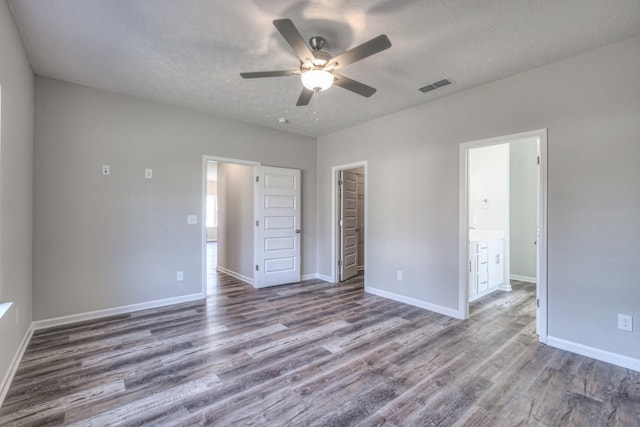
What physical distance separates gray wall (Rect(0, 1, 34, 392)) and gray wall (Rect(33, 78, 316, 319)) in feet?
0.64

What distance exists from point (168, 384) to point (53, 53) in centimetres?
319

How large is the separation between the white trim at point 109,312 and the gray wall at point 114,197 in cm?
5

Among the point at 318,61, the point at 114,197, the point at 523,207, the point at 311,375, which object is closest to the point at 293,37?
the point at 318,61

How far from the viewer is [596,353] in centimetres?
256

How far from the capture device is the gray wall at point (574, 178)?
7.98 ft

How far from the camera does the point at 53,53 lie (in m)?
2.73

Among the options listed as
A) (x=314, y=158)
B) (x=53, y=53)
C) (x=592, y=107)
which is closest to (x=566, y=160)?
(x=592, y=107)

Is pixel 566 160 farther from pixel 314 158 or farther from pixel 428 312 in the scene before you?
pixel 314 158

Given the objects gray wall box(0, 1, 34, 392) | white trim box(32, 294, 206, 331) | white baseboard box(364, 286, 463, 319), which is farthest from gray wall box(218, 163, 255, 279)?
gray wall box(0, 1, 34, 392)

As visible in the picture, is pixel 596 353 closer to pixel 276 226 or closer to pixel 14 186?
pixel 276 226

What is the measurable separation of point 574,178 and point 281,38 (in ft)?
9.70

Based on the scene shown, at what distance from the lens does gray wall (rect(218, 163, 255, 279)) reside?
520 centimetres

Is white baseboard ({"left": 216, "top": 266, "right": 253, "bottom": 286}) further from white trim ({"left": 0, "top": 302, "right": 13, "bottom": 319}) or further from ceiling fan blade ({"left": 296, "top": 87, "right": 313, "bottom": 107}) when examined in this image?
ceiling fan blade ({"left": 296, "top": 87, "right": 313, "bottom": 107})

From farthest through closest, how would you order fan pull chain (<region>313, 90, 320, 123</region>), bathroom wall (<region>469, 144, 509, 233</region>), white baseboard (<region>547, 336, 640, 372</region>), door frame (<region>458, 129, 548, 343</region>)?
1. bathroom wall (<region>469, 144, 509, 233</region>)
2. fan pull chain (<region>313, 90, 320, 123</region>)
3. door frame (<region>458, 129, 548, 343</region>)
4. white baseboard (<region>547, 336, 640, 372</region>)
